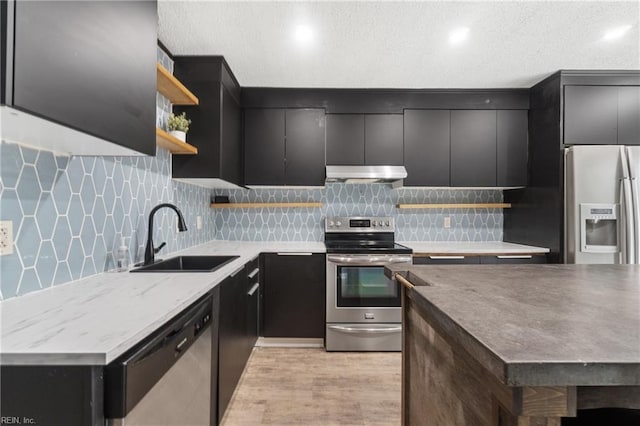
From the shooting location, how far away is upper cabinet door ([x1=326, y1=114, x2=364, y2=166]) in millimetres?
2959

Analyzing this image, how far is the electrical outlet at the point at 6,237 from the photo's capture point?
976mm

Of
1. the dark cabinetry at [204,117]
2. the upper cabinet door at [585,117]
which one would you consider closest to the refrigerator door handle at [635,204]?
the upper cabinet door at [585,117]

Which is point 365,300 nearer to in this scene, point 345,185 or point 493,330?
point 345,185

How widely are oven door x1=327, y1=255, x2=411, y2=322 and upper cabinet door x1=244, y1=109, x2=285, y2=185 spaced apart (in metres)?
1.07

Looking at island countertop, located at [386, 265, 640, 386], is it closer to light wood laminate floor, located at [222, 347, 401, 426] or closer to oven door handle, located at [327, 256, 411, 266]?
light wood laminate floor, located at [222, 347, 401, 426]

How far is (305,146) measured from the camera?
294 centimetres

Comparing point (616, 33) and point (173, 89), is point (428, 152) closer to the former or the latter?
point (616, 33)

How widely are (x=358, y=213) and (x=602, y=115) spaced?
238 centimetres

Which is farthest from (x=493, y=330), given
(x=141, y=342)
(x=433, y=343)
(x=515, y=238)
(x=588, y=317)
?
(x=515, y=238)

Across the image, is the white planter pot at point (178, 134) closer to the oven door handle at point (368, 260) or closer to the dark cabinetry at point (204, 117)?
the dark cabinetry at point (204, 117)

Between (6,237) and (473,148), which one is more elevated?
(473,148)

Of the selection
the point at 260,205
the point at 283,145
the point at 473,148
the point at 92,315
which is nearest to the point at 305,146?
the point at 283,145

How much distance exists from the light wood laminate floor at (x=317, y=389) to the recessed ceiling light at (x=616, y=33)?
2.89 meters

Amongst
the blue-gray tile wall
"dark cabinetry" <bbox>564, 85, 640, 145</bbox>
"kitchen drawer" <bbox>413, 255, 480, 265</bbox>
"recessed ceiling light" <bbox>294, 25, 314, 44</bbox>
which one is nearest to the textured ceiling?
"recessed ceiling light" <bbox>294, 25, 314, 44</bbox>
